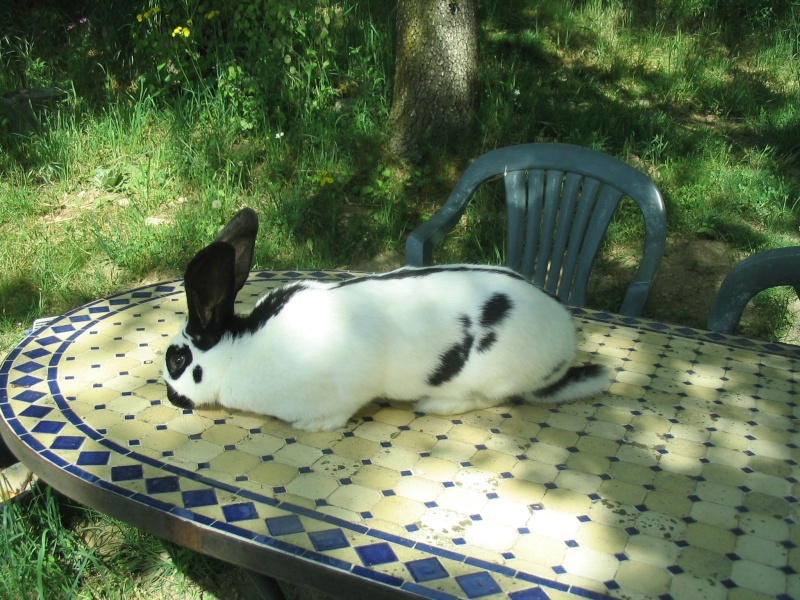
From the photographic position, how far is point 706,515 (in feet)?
6.48

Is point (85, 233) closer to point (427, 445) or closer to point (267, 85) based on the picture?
point (267, 85)

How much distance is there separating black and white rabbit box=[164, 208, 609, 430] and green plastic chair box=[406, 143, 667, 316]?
3.45 feet

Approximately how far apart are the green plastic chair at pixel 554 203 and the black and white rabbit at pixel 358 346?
41.4 inches

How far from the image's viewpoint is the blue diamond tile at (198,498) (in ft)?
6.44

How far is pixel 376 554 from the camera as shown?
1.81 metres

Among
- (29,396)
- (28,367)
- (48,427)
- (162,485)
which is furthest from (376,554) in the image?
(28,367)

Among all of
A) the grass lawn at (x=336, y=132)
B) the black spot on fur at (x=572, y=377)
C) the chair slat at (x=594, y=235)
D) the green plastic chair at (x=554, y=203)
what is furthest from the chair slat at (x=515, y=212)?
the black spot on fur at (x=572, y=377)

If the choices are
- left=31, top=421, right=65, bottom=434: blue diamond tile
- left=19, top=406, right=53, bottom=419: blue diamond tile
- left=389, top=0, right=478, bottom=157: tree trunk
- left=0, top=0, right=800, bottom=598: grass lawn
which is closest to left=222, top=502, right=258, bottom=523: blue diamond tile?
left=31, top=421, right=65, bottom=434: blue diamond tile

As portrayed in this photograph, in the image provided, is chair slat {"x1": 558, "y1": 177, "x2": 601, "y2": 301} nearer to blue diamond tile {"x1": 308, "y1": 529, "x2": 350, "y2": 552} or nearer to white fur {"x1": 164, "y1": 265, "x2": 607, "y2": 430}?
white fur {"x1": 164, "y1": 265, "x2": 607, "y2": 430}

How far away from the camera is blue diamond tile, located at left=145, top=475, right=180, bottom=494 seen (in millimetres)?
2006

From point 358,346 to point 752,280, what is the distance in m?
1.61

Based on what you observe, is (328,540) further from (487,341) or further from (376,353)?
(487,341)

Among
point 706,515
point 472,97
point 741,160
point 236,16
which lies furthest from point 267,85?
point 706,515

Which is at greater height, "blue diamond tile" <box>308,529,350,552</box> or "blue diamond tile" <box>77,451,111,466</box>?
"blue diamond tile" <box>77,451,111,466</box>
